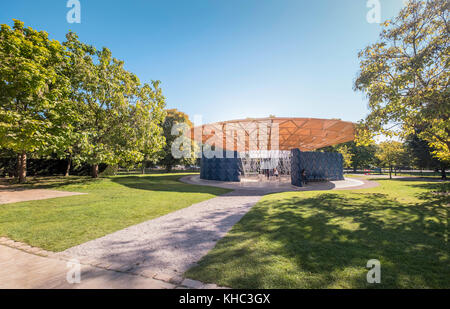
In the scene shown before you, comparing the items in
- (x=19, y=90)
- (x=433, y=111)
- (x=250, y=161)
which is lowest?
(x=250, y=161)

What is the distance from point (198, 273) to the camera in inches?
131

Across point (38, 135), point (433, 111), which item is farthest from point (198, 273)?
point (38, 135)

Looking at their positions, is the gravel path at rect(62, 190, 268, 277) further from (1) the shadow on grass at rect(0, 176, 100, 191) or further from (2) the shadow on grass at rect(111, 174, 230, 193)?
(1) the shadow on grass at rect(0, 176, 100, 191)

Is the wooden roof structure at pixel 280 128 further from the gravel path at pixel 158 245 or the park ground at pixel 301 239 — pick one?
the gravel path at pixel 158 245

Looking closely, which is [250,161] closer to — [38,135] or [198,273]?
[38,135]

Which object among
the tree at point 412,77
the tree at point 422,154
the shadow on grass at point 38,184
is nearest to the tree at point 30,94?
the shadow on grass at point 38,184

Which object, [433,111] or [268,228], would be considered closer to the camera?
[268,228]

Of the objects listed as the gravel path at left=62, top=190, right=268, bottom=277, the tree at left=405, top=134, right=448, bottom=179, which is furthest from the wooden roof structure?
the tree at left=405, top=134, right=448, bottom=179

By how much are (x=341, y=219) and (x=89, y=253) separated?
25.0ft

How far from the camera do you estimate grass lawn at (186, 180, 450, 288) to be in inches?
121

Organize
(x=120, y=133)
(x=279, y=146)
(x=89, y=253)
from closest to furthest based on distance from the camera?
(x=89, y=253) → (x=120, y=133) → (x=279, y=146)

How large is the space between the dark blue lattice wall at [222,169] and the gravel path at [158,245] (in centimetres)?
1555

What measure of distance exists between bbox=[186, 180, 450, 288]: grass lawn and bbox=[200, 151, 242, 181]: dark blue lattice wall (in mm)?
15689

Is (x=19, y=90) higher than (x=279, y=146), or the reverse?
(x=19, y=90)
